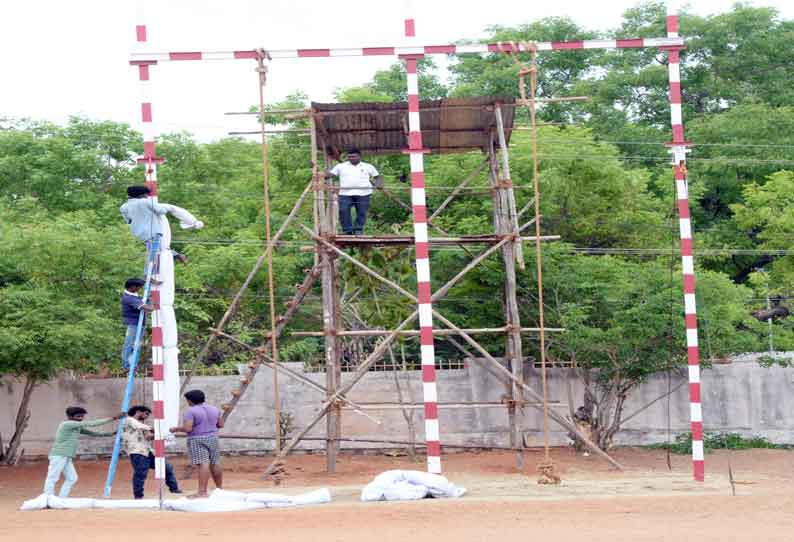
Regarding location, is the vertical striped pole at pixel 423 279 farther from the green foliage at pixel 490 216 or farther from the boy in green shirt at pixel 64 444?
the boy in green shirt at pixel 64 444

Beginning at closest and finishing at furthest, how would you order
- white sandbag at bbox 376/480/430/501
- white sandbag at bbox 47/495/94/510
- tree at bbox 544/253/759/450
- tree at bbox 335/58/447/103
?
white sandbag at bbox 376/480/430/501 < white sandbag at bbox 47/495/94/510 < tree at bbox 544/253/759/450 < tree at bbox 335/58/447/103

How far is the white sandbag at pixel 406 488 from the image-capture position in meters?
14.2

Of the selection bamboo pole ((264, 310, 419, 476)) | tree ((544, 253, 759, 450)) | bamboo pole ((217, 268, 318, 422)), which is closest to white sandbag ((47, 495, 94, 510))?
bamboo pole ((264, 310, 419, 476))

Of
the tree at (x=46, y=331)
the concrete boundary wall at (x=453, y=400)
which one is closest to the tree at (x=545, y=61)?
the concrete boundary wall at (x=453, y=400)

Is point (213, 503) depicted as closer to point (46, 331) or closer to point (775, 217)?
point (46, 331)

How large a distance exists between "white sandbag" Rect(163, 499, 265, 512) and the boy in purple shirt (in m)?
0.97

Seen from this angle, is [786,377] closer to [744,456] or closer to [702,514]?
[744,456]

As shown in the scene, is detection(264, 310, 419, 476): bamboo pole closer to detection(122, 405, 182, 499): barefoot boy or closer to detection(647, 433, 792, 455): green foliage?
detection(122, 405, 182, 499): barefoot boy

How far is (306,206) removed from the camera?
25.8m

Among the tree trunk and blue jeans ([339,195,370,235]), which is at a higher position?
blue jeans ([339,195,370,235])

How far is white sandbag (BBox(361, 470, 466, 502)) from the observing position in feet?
46.6

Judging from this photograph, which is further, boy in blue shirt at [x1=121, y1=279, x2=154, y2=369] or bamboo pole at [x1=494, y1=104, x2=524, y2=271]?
bamboo pole at [x1=494, y1=104, x2=524, y2=271]

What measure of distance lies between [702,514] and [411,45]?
617 cm

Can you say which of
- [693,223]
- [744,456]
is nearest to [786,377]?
[744,456]
